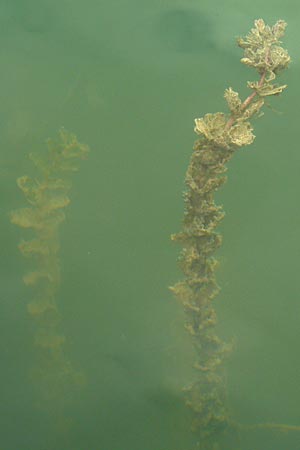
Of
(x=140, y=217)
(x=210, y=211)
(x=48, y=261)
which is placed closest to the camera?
(x=210, y=211)

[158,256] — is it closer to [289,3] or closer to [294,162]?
[294,162]

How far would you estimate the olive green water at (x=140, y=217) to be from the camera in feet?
8.48

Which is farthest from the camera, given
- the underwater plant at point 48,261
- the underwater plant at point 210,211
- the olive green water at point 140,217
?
the olive green water at point 140,217

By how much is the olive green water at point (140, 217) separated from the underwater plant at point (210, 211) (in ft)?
0.84

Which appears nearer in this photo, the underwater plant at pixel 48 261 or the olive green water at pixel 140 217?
the underwater plant at pixel 48 261

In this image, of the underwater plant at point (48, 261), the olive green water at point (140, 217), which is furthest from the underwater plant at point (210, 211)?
the underwater plant at point (48, 261)

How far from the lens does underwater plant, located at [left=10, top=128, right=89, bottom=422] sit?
8.14 ft

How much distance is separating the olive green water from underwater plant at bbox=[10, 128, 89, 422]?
9 centimetres

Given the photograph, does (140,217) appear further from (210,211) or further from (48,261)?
(210,211)

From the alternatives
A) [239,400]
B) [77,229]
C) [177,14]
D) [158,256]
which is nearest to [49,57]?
[177,14]

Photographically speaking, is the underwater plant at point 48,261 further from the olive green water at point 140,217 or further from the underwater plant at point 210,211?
the underwater plant at point 210,211

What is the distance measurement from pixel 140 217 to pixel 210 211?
1.25m

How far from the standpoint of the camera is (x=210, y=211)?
5.75ft

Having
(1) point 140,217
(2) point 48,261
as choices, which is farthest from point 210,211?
(1) point 140,217
